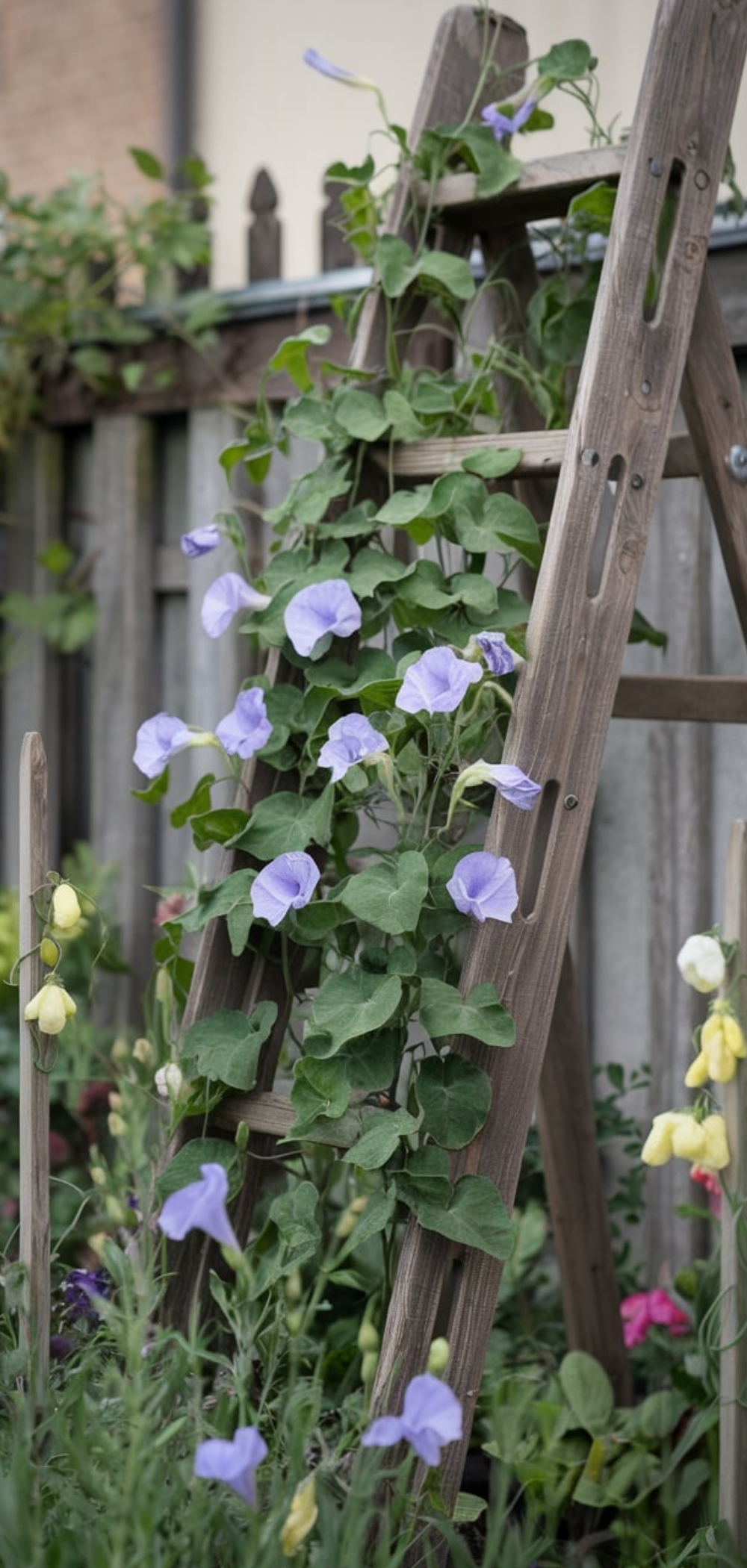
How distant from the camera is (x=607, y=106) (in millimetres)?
2875

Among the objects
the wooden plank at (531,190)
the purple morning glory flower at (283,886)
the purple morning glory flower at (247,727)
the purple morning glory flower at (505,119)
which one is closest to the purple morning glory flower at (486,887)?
the purple morning glory flower at (283,886)

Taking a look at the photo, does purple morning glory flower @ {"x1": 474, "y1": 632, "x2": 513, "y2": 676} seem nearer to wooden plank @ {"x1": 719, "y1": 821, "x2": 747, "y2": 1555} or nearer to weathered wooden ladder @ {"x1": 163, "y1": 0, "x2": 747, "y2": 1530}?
weathered wooden ladder @ {"x1": 163, "y1": 0, "x2": 747, "y2": 1530}

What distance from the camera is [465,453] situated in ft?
5.38

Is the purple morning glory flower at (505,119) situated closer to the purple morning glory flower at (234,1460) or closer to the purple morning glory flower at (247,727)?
the purple morning glory flower at (247,727)

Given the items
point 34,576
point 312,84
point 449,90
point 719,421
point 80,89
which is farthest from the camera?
point 80,89

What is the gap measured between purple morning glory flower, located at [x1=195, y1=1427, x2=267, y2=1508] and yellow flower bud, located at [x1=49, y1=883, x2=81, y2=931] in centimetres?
48

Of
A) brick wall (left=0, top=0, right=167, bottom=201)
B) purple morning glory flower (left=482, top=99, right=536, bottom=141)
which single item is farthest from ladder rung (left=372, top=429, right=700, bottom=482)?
brick wall (left=0, top=0, right=167, bottom=201)

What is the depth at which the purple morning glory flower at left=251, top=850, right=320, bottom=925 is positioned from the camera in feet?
4.83

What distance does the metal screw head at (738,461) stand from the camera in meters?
1.71

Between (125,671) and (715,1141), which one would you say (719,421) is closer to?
(715,1141)

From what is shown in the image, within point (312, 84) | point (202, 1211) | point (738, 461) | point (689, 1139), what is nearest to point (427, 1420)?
point (202, 1211)

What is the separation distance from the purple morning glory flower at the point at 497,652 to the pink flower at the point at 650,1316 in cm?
99

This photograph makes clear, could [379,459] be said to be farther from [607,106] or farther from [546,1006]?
[607,106]

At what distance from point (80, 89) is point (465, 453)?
3.78 meters
